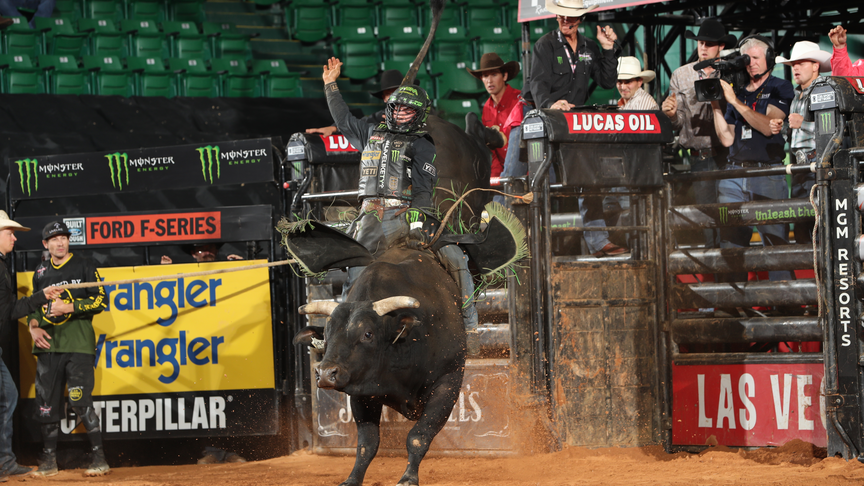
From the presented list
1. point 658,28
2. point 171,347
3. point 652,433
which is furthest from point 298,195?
point 658,28

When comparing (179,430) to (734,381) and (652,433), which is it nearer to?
(652,433)

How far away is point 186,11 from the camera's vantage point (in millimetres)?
18453

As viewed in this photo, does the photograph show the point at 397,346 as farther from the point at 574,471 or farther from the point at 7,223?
the point at 7,223

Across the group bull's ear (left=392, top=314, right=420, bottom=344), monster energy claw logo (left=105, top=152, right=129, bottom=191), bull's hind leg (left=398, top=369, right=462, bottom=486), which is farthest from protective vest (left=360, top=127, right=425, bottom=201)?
monster energy claw logo (left=105, top=152, right=129, bottom=191)

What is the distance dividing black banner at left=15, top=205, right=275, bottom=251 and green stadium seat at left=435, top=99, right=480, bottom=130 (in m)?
7.06

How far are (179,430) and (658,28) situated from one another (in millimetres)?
9349

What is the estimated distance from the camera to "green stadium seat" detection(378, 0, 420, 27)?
1862cm

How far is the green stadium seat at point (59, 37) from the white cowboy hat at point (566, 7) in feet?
34.9

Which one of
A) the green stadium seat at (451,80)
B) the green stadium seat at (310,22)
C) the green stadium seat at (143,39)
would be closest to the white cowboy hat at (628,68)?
the green stadium seat at (451,80)

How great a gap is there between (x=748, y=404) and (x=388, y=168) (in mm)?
3710

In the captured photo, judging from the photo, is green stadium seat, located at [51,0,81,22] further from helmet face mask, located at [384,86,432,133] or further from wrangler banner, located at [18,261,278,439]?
helmet face mask, located at [384,86,432,133]

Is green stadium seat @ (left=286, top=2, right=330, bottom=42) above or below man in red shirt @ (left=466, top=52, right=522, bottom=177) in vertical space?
above

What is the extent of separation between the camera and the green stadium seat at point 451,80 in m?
15.9

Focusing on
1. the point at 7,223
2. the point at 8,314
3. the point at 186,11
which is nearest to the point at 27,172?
the point at 7,223
